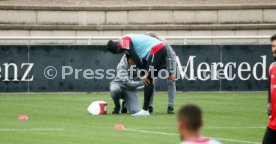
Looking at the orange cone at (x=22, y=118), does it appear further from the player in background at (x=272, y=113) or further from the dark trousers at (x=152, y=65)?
the player in background at (x=272, y=113)

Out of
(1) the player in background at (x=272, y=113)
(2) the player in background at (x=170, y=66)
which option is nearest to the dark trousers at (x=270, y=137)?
(1) the player in background at (x=272, y=113)

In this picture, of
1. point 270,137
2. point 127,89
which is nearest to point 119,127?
point 127,89

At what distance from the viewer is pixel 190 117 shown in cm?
751

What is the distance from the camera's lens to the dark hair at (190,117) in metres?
7.50

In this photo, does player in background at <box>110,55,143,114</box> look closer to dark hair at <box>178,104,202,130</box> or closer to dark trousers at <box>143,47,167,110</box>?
dark trousers at <box>143,47,167,110</box>

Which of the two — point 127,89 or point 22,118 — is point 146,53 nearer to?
point 127,89

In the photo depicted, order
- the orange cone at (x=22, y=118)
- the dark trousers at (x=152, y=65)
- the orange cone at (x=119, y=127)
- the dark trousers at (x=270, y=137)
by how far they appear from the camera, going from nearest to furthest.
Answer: the dark trousers at (x=270, y=137) < the orange cone at (x=119, y=127) < the orange cone at (x=22, y=118) < the dark trousers at (x=152, y=65)

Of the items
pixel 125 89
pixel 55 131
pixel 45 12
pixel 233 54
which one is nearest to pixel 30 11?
pixel 45 12

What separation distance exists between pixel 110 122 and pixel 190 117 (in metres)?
10.9

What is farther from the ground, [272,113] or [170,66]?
[170,66]

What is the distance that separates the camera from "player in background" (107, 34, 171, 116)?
1923cm

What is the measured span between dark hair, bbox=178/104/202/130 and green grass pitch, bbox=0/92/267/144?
23.1 ft

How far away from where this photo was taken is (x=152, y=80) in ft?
64.2

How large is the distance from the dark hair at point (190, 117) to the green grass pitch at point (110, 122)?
705 centimetres
